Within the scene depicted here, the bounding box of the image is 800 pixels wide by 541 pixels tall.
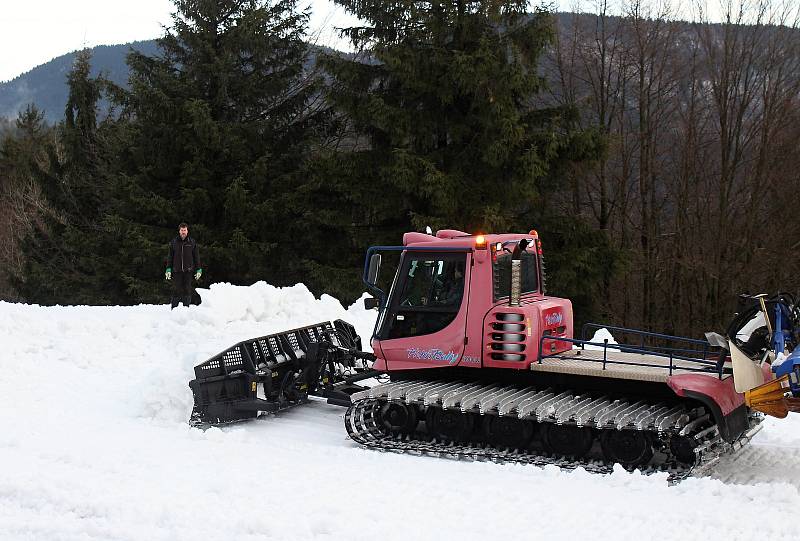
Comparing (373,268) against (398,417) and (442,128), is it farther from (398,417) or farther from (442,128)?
(442,128)

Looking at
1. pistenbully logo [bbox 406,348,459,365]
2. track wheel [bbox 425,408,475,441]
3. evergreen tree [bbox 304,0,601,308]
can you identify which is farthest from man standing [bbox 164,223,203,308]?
track wheel [bbox 425,408,475,441]

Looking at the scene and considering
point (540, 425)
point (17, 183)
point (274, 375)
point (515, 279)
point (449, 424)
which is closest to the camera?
point (540, 425)

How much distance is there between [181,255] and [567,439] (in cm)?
970

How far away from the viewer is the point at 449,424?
8.19 m

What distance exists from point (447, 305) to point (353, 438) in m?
1.66

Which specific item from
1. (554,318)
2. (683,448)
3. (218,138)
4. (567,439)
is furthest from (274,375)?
(218,138)

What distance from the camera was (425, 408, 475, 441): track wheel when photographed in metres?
8.11

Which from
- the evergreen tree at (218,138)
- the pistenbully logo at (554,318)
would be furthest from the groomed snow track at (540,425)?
the evergreen tree at (218,138)

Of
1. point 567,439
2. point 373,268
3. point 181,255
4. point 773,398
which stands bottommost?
point 567,439

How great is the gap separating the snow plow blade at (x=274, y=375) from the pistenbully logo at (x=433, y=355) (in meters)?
0.93

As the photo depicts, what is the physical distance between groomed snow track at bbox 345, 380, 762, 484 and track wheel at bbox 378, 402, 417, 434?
0.01 metres

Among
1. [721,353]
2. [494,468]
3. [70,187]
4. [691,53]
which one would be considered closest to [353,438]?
[494,468]

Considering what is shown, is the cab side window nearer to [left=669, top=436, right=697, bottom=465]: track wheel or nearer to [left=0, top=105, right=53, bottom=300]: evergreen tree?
[left=669, top=436, right=697, bottom=465]: track wheel

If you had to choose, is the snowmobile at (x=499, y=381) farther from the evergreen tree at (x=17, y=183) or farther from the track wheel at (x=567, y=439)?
the evergreen tree at (x=17, y=183)
